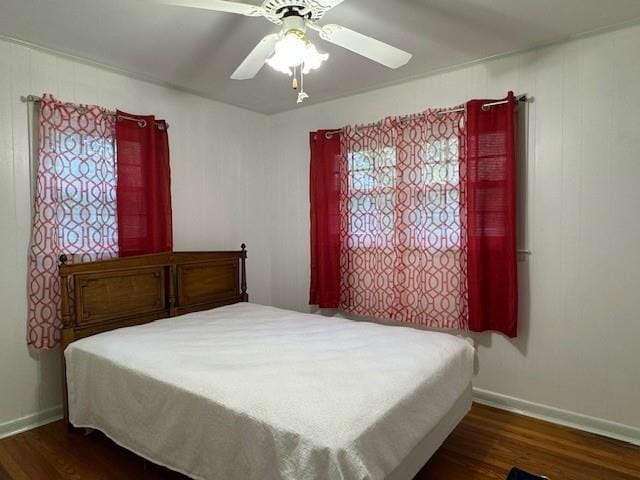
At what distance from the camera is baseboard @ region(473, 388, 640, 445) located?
234 cm

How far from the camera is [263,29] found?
227 centimetres

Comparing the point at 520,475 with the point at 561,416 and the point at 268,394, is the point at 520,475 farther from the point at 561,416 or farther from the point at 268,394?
the point at 268,394

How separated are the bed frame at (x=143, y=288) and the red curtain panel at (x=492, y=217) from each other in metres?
2.01

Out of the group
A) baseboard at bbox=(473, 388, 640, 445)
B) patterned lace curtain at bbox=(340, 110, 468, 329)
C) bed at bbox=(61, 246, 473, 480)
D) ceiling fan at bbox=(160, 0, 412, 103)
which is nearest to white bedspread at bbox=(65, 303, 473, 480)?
bed at bbox=(61, 246, 473, 480)

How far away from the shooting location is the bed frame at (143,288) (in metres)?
2.42

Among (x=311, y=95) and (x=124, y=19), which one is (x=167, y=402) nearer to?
(x=124, y=19)

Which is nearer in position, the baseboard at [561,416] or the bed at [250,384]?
the bed at [250,384]

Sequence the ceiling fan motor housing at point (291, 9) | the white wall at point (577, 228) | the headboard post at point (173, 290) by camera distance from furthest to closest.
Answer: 1. the headboard post at point (173, 290)
2. the white wall at point (577, 228)
3. the ceiling fan motor housing at point (291, 9)

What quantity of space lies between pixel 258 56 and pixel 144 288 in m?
1.85

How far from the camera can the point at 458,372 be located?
2076mm

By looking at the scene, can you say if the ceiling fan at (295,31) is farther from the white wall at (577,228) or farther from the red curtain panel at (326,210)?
the red curtain panel at (326,210)

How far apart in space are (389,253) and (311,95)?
1595mm

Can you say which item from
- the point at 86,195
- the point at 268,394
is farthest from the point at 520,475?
the point at 86,195

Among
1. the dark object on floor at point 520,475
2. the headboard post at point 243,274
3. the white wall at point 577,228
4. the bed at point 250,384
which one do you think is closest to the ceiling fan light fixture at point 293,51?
the bed at point 250,384
